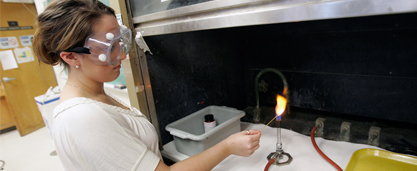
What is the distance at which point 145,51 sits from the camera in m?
1.10

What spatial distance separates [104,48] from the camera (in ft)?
2.41

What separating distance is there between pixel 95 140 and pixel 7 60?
13.3 feet

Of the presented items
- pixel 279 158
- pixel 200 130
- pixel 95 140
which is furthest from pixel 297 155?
pixel 95 140

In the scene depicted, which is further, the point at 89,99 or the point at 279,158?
the point at 279,158

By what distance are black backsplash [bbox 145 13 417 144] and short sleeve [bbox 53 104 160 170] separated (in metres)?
0.52

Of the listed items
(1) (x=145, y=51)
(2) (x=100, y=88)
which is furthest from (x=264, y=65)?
(2) (x=100, y=88)

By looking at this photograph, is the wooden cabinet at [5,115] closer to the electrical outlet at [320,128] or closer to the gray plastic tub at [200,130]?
the gray plastic tub at [200,130]

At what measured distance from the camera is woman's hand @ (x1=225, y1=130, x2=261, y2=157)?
2.76 feet

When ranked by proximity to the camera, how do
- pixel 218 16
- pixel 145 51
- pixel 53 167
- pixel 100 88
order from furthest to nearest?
pixel 53 167
pixel 145 51
pixel 100 88
pixel 218 16

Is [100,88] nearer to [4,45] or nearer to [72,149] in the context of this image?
[72,149]

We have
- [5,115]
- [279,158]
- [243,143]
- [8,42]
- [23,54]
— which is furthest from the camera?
[5,115]

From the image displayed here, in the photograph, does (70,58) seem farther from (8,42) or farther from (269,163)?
(8,42)

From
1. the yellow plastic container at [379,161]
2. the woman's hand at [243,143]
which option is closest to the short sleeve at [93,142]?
the woman's hand at [243,143]

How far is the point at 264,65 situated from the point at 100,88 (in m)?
1.20
